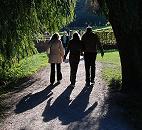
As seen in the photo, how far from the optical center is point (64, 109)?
13.7m

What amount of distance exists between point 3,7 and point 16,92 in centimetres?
339

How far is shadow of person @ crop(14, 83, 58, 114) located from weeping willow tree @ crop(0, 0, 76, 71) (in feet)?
5.81

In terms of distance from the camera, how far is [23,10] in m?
16.8

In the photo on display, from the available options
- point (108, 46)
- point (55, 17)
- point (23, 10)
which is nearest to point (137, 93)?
point (23, 10)

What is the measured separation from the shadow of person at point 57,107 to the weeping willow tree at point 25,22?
262cm

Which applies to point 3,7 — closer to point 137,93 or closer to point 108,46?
point 137,93

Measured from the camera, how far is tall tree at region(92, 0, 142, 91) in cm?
1431

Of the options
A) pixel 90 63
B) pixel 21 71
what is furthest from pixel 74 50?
pixel 21 71

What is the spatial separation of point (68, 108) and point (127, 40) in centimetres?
307

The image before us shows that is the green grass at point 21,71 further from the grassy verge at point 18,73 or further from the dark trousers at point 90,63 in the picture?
the dark trousers at point 90,63

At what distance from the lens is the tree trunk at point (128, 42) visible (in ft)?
46.8

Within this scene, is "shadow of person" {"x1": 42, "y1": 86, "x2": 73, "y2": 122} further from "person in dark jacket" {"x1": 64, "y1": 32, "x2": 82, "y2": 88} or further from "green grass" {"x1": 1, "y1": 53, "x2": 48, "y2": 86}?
"green grass" {"x1": 1, "y1": 53, "x2": 48, "y2": 86}

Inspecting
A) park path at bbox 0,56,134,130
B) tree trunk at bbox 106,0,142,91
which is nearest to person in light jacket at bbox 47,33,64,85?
park path at bbox 0,56,134,130

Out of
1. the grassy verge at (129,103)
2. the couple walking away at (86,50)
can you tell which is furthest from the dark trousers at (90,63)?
the grassy verge at (129,103)
